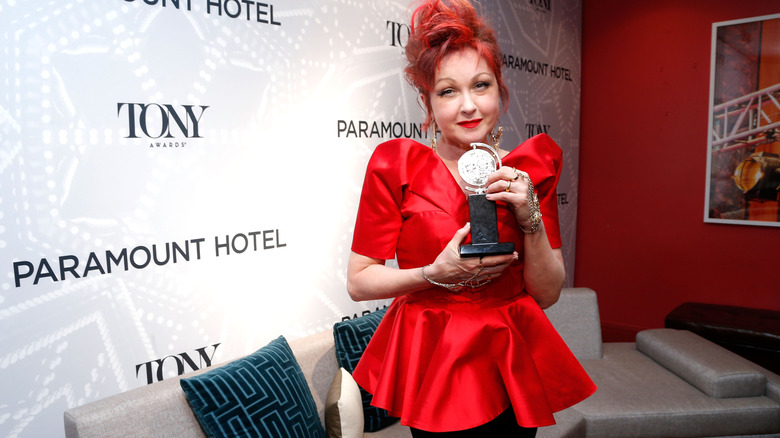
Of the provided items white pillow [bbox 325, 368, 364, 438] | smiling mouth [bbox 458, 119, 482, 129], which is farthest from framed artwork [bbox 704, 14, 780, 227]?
smiling mouth [bbox 458, 119, 482, 129]

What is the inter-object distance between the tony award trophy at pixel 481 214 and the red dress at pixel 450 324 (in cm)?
8

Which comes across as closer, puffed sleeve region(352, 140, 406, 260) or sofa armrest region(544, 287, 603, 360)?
puffed sleeve region(352, 140, 406, 260)

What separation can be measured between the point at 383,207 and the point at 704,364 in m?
2.07

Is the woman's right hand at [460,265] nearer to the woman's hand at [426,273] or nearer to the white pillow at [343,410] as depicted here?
the woman's hand at [426,273]

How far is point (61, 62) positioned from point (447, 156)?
1.12 meters

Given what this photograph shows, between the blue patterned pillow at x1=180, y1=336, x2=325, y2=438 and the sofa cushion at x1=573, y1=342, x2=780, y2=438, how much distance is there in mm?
1220

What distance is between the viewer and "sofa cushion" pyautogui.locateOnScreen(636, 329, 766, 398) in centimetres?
235

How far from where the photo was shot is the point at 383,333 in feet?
3.74

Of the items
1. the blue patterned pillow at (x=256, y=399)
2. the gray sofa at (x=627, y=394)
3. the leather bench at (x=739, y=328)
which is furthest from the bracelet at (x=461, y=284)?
the leather bench at (x=739, y=328)

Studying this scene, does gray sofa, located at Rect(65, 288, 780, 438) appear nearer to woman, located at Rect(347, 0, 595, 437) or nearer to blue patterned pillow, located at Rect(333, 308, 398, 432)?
blue patterned pillow, located at Rect(333, 308, 398, 432)

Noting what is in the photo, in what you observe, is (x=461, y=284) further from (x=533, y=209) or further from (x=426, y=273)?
(x=533, y=209)

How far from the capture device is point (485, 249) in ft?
3.07

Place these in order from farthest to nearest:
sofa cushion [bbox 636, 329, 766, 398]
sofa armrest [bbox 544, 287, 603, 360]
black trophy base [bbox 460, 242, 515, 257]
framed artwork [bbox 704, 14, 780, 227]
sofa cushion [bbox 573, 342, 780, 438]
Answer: framed artwork [bbox 704, 14, 780, 227] < sofa armrest [bbox 544, 287, 603, 360] < sofa cushion [bbox 636, 329, 766, 398] < sofa cushion [bbox 573, 342, 780, 438] < black trophy base [bbox 460, 242, 515, 257]

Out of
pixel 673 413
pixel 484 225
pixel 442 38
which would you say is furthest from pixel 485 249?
pixel 673 413
